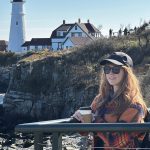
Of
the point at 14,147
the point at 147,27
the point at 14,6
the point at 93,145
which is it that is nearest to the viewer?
the point at 93,145

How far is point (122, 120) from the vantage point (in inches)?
160

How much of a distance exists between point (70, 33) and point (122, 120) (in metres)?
83.2

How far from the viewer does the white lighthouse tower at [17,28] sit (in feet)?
287

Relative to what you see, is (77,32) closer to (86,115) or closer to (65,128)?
(86,115)

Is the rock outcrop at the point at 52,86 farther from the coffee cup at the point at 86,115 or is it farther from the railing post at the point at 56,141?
the railing post at the point at 56,141

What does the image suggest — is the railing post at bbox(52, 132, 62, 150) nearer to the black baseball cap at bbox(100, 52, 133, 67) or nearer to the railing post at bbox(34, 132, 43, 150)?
the railing post at bbox(34, 132, 43, 150)

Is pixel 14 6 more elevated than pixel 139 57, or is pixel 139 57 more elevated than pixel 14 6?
pixel 14 6

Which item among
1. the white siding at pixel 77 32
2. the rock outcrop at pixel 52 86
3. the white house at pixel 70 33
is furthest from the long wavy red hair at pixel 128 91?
the white siding at pixel 77 32

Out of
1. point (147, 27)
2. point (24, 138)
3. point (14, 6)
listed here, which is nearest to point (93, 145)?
point (24, 138)

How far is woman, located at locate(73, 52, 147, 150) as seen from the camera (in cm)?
402

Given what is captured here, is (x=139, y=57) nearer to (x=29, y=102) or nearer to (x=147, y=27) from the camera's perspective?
(x=147, y=27)

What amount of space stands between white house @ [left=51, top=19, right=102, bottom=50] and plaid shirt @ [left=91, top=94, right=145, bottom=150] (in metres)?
77.2

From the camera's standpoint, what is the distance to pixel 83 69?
48031 mm

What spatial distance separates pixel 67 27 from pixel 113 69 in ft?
288
